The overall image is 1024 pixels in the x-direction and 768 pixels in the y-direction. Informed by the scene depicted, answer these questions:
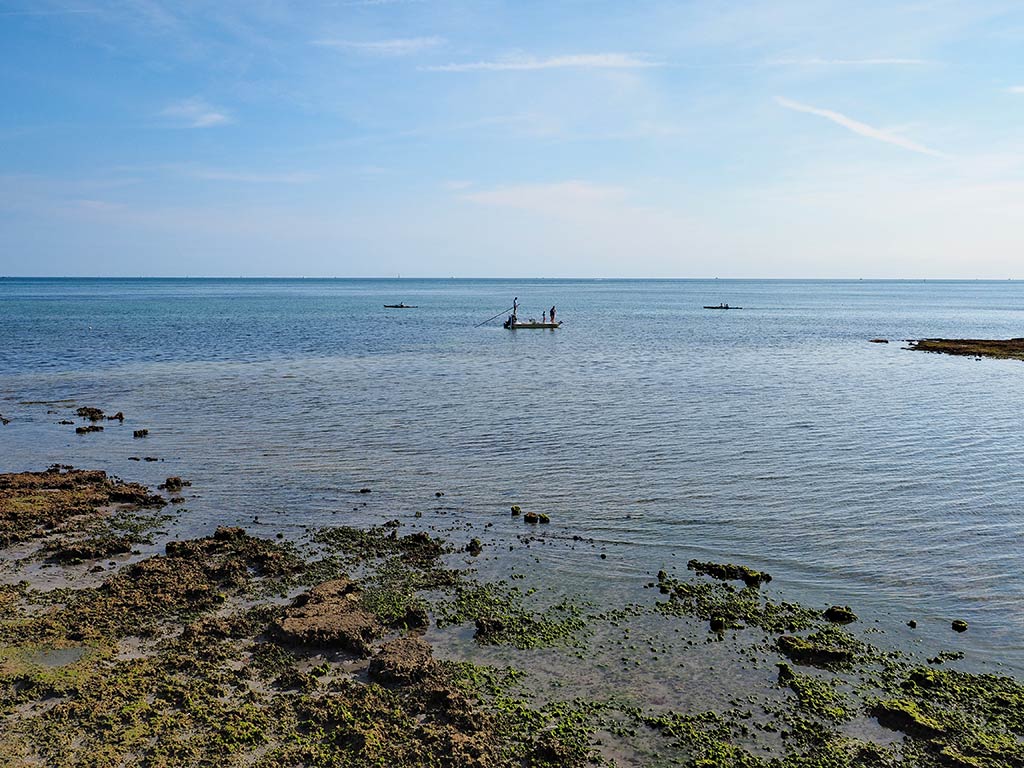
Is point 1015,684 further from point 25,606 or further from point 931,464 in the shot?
point 25,606

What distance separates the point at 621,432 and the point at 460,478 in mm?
7907

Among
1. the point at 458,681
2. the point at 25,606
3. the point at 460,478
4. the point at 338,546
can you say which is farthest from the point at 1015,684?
the point at 25,606

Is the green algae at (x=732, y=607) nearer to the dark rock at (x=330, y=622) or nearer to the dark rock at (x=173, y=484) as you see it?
the dark rock at (x=330, y=622)

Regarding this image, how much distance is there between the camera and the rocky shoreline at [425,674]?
8719mm

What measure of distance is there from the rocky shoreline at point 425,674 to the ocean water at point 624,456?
4.87 ft

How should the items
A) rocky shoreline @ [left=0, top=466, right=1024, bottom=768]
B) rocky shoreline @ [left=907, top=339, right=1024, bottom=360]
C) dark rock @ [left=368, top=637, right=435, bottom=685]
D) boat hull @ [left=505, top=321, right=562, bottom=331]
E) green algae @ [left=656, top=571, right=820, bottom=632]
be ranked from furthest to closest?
boat hull @ [left=505, top=321, right=562, bottom=331], rocky shoreline @ [left=907, top=339, right=1024, bottom=360], green algae @ [left=656, top=571, right=820, bottom=632], dark rock @ [left=368, top=637, right=435, bottom=685], rocky shoreline @ [left=0, top=466, right=1024, bottom=768]

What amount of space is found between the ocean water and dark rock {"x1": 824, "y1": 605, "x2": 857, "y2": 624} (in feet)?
1.35

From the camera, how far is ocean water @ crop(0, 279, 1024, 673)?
14.5 meters

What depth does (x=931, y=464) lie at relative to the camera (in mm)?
21953

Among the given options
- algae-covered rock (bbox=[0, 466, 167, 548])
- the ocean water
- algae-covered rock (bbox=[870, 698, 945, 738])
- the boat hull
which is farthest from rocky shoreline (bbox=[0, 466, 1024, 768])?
the boat hull

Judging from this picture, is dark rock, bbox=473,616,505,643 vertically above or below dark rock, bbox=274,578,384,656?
below

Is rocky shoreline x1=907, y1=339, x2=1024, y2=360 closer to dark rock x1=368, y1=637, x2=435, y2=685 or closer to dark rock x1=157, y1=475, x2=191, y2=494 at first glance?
dark rock x1=157, y1=475, x2=191, y2=494

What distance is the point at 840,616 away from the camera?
12.1m

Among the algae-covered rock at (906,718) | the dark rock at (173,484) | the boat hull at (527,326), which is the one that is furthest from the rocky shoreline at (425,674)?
the boat hull at (527,326)
